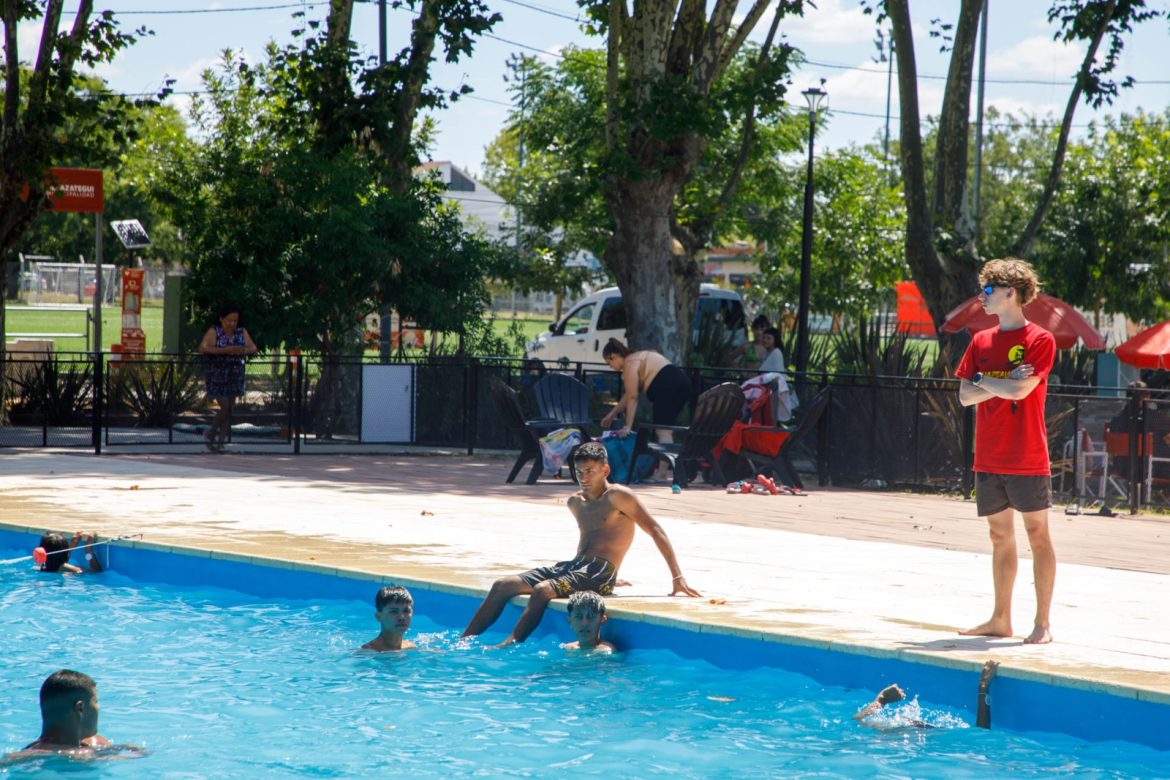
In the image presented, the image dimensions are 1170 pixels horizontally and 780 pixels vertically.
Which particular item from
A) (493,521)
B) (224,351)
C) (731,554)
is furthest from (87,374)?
(731,554)

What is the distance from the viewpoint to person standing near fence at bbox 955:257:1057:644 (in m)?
6.66

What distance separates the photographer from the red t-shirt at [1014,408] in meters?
6.67

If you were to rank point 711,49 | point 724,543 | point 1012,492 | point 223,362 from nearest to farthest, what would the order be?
point 1012,492, point 724,543, point 223,362, point 711,49

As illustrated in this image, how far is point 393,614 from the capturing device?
776 cm

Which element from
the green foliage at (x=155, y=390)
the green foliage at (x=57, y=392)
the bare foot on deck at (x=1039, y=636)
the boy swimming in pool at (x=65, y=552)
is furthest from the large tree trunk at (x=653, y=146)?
the bare foot on deck at (x=1039, y=636)

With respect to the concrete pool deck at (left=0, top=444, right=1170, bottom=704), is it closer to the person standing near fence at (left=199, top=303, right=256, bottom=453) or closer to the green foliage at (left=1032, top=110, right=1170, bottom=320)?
the person standing near fence at (left=199, top=303, right=256, bottom=453)

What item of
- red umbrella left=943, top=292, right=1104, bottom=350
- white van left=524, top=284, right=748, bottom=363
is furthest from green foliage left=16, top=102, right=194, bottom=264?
red umbrella left=943, top=292, right=1104, bottom=350

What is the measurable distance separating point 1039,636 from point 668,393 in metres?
8.16

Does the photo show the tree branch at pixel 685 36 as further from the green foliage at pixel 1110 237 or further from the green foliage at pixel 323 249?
the green foliage at pixel 1110 237

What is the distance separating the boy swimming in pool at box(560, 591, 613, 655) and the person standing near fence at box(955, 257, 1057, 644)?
6.92 feet

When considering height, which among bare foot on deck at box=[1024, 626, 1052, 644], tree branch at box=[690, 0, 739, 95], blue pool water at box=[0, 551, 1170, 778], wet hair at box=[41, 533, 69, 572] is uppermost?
→ tree branch at box=[690, 0, 739, 95]

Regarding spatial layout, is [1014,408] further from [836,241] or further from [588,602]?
[836,241]

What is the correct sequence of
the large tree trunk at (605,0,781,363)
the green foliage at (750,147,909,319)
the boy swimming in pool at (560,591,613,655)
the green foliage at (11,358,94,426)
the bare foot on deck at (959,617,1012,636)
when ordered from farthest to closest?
the green foliage at (750,147,909,319) < the large tree trunk at (605,0,781,363) < the green foliage at (11,358,94,426) < the boy swimming in pool at (560,591,613,655) < the bare foot on deck at (959,617,1012,636)

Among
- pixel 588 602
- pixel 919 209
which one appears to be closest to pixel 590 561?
pixel 588 602
